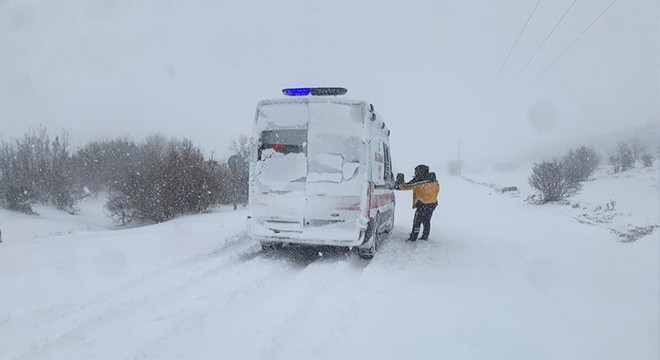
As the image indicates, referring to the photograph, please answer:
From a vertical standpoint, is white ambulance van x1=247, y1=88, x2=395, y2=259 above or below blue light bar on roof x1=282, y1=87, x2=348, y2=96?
below

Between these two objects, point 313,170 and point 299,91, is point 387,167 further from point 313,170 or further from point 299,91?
point 299,91

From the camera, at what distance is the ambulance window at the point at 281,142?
23.7 ft

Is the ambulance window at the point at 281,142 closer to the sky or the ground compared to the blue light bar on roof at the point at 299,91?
closer to the ground

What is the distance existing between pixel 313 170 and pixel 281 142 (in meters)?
0.83

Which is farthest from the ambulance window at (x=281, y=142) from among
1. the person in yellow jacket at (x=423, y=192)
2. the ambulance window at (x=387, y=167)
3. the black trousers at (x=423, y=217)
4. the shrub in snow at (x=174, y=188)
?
the shrub in snow at (x=174, y=188)

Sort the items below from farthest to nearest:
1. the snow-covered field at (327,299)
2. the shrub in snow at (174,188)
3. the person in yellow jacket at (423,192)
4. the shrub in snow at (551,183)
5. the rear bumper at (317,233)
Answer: the shrub in snow at (551,183)
the shrub in snow at (174,188)
the person in yellow jacket at (423,192)
the rear bumper at (317,233)
the snow-covered field at (327,299)

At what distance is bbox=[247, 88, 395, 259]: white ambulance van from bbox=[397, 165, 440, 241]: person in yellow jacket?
2.04 metres

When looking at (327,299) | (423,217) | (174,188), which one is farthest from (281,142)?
(174,188)

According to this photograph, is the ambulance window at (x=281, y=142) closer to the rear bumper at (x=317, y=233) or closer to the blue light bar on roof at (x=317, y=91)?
the blue light bar on roof at (x=317, y=91)

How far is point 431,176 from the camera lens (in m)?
9.12

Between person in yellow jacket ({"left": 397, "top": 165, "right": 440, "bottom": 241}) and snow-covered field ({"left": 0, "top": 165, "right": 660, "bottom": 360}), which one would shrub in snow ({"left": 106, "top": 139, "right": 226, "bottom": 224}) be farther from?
person in yellow jacket ({"left": 397, "top": 165, "right": 440, "bottom": 241})

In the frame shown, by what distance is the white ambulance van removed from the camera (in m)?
7.07

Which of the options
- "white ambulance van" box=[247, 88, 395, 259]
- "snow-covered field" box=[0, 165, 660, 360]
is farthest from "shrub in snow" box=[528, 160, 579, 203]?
"white ambulance van" box=[247, 88, 395, 259]

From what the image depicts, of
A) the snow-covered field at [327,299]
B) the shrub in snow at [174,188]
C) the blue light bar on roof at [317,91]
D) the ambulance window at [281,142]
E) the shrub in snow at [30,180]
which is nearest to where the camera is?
the snow-covered field at [327,299]
